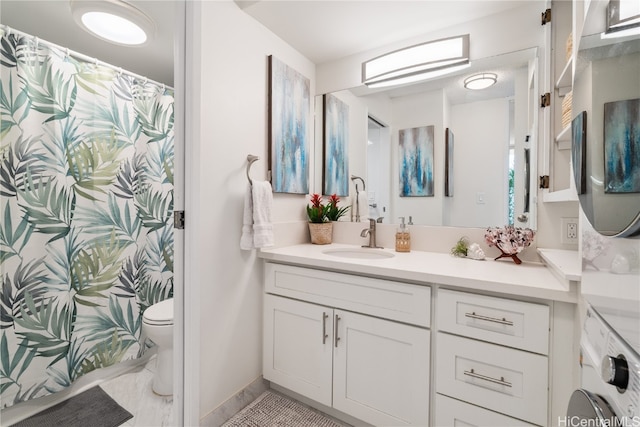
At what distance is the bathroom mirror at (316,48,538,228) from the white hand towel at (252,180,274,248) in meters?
0.76

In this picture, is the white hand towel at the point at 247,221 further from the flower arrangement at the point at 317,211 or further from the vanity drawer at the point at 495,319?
the vanity drawer at the point at 495,319

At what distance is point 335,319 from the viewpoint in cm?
141

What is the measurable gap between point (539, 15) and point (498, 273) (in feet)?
4.51

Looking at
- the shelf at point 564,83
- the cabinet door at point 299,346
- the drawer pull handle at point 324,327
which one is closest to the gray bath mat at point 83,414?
the cabinet door at point 299,346

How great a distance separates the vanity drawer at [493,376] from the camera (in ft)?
3.24

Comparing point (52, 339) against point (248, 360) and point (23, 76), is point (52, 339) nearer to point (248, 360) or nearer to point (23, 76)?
point (248, 360)

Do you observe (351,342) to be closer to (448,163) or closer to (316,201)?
(316,201)

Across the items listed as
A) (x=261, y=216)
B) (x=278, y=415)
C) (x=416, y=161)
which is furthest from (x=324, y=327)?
(x=416, y=161)

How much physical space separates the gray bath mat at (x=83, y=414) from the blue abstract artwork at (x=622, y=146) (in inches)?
84.1

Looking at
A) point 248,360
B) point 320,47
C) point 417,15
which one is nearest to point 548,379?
point 248,360

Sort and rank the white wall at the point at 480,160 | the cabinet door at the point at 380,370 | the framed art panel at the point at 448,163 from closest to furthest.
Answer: the cabinet door at the point at 380,370 → the white wall at the point at 480,160 → the framed art panel at the point at 448,163

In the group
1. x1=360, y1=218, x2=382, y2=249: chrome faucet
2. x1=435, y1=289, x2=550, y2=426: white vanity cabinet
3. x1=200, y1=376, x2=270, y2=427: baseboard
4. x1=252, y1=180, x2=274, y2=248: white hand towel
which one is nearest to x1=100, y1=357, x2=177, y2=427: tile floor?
x1=200, y1=376, x2=270, y2=427: baseboard

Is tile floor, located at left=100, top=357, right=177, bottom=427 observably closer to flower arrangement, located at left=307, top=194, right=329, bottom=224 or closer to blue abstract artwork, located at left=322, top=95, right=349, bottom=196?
flower arrangement, located at left=307, top=194, right=329, bottom=224

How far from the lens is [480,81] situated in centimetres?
163
